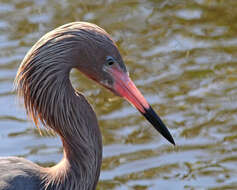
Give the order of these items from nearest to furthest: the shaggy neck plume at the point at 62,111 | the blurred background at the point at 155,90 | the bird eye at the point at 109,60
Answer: the shaggy neck plume at the point at 62,111
the bird eye at the point at 109,60
the blurred background at the point at 155,90

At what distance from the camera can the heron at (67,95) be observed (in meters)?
5.47

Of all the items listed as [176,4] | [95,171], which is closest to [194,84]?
[176,4]

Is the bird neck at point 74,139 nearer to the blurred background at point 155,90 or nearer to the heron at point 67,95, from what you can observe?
the heron at point 67,95

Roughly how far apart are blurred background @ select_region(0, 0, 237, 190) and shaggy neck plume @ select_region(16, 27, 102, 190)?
1.49 feet

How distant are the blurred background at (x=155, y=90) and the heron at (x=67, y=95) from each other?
0.50 m

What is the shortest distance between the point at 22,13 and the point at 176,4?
7.44ft

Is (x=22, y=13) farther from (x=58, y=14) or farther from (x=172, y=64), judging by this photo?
(x=172, y=64)

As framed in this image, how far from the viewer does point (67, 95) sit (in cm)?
557

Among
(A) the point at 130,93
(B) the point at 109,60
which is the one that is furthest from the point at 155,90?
(B) the point at 109,60

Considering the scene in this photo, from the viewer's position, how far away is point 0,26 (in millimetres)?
9930

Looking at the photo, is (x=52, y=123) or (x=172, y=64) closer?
(x=52, y=123)

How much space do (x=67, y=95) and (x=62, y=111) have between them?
134 mm

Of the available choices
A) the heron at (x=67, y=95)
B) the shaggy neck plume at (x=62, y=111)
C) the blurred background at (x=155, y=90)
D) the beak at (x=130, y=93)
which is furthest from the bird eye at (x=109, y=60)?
the blurred background at (x=155, y=90)

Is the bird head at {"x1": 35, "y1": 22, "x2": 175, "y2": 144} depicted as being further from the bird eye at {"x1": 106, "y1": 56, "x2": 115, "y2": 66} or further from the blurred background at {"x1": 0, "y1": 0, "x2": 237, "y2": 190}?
the blurred background at {"x1": 0, "y1": 0, "x2": 237, "y2": 190}
